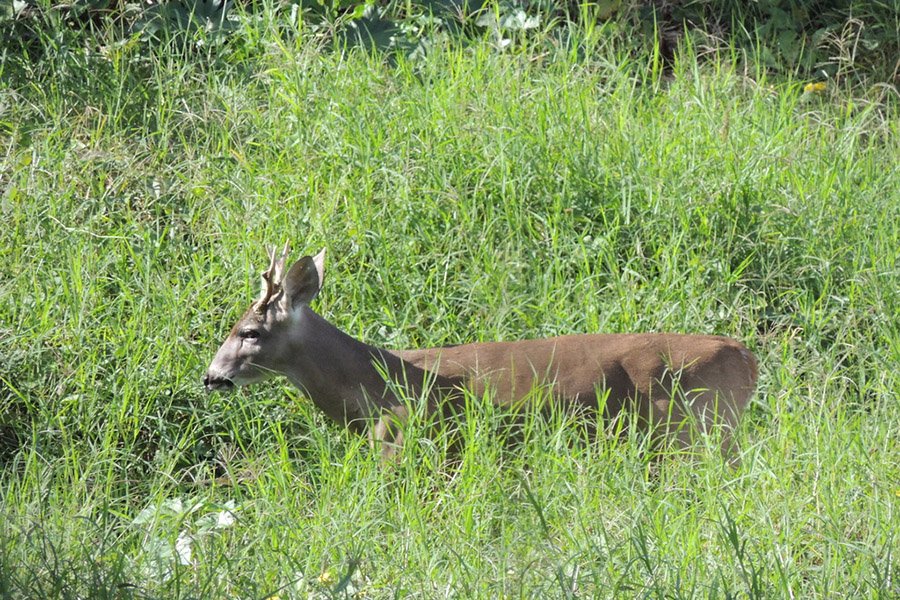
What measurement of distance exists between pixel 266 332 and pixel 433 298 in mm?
932

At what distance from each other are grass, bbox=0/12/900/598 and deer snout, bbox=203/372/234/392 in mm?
174

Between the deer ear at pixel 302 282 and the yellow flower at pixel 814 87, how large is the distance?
3.33 metres

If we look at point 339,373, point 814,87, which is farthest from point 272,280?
point 814,87

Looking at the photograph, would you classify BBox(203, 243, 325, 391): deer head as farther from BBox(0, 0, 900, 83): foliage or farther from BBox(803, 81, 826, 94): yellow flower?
BBox(803, 81, 826, 94): yellow flower

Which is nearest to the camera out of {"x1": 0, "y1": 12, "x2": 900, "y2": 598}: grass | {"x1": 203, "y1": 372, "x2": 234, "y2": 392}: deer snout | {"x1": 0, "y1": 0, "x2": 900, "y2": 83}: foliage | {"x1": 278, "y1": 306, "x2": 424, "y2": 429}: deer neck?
{"x1": 0, "y1": 12, "x2": 900, "y2": 598}: grass

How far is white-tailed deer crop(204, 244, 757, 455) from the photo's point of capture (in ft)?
16.0

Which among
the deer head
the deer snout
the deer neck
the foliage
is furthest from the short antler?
the foliage

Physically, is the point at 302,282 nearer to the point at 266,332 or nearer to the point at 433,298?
the point at 266,332

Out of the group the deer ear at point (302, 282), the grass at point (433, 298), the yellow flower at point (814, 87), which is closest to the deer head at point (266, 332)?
the deer ear at point (302, 282)

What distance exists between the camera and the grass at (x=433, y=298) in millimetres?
3875

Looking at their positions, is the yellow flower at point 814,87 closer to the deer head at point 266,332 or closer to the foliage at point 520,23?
the foliage at point 520,23

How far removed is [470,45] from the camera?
23.3 feet

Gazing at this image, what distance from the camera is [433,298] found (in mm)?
5602

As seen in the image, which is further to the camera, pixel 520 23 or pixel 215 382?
pixel 520 23
